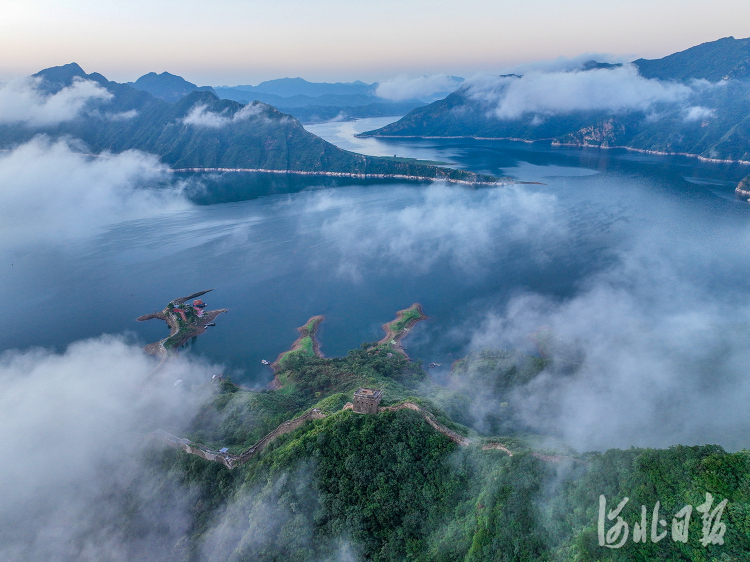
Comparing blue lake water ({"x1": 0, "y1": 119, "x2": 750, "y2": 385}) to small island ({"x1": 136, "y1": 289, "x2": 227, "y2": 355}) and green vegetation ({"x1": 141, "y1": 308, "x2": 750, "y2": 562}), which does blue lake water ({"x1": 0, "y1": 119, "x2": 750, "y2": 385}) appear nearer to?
small island ({"x1": 136, "y1": 289, "x2": 227, "y2": 355})

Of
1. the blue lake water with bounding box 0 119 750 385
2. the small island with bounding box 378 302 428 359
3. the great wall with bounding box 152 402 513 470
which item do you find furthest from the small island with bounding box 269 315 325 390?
the great wall with bounding box 152 402 513 470

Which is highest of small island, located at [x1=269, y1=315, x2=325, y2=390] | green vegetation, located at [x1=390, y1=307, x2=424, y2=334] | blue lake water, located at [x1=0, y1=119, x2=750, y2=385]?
blue lake water, located at [x1=0, y1=119, x2=750, y2=385]

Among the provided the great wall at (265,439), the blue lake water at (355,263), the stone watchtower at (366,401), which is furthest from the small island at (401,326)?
the stone watchtower at (366,401)

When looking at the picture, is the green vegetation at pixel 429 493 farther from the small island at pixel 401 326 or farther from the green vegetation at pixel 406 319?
the green vegetation at pixel 406 319

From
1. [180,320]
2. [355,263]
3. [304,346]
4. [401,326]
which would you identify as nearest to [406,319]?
[401,326]

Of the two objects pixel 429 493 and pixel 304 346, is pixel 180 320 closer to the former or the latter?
pixel 304 346
